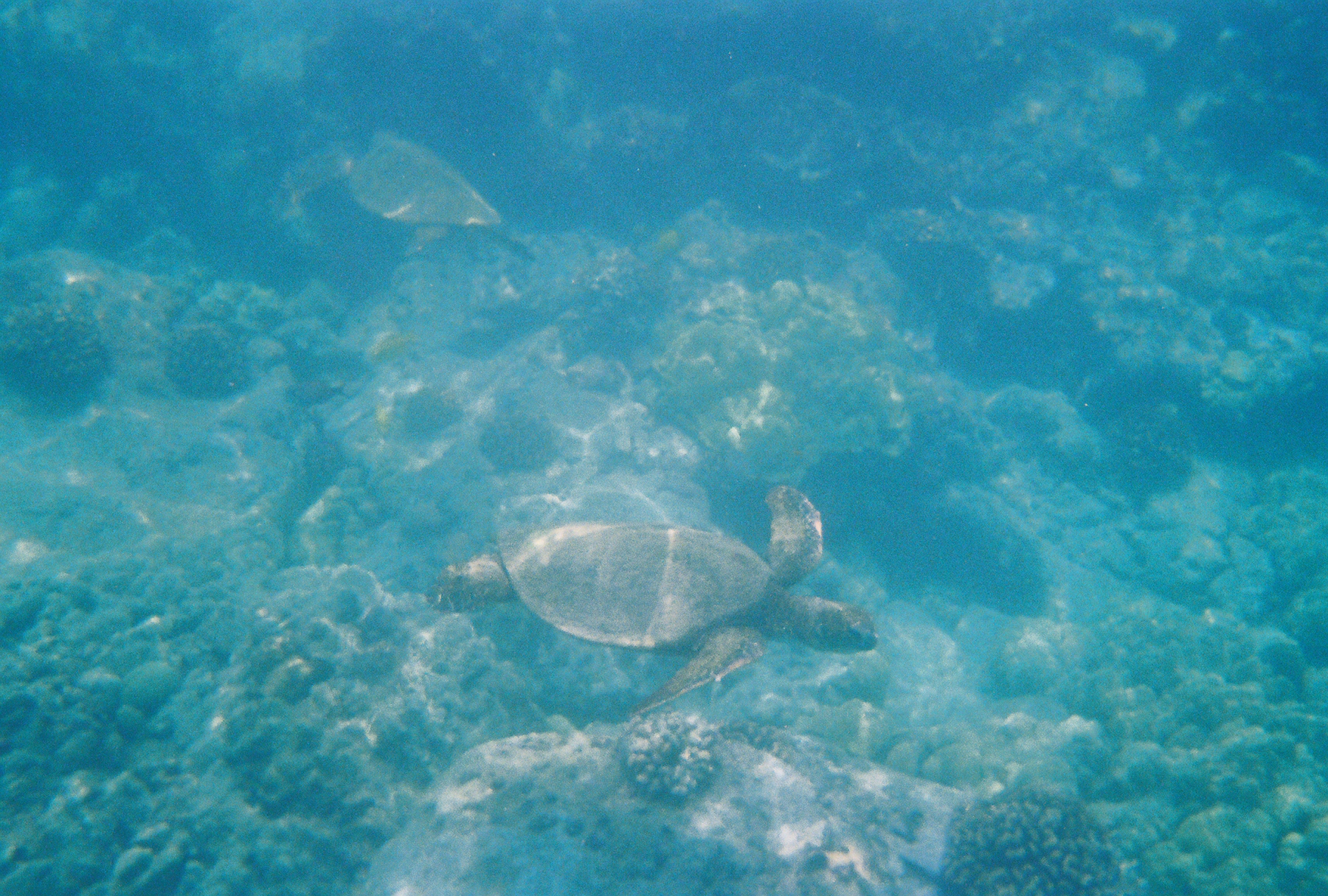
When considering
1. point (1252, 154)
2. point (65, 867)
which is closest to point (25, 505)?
point (65, 867)

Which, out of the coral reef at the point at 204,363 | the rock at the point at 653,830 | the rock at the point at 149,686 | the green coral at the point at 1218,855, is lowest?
the rock at the point at 149,686

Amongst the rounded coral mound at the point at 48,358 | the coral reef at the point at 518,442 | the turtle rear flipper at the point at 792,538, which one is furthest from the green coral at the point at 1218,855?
the rounded coral mound at the point at 48,358

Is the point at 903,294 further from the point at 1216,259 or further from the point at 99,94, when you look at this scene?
the point at 99,94

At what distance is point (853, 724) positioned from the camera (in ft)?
23.7

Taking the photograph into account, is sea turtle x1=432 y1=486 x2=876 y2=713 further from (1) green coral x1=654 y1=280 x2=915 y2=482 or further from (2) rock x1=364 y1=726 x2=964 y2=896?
(1) green coral x1=654 y1=280 x2=915 y2=482

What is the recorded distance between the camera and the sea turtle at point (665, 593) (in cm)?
486

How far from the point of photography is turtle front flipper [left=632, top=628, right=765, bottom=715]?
4445 millimetres

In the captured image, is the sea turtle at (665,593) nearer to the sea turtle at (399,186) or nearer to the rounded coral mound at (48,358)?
the rounded coral mound at (48,358)

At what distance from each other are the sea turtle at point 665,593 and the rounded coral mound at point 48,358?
8.15m

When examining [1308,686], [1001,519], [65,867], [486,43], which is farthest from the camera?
[486,43]

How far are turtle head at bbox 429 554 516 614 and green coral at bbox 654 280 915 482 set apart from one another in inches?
187

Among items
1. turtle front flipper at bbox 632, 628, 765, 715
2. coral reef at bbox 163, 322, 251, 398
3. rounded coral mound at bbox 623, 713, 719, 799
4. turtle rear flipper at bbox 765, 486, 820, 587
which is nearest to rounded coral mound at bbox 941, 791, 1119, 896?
rounded coral mound at bbox 623, 713, 719, 799

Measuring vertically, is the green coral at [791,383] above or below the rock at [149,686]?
above

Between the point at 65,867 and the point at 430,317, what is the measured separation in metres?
9.81
